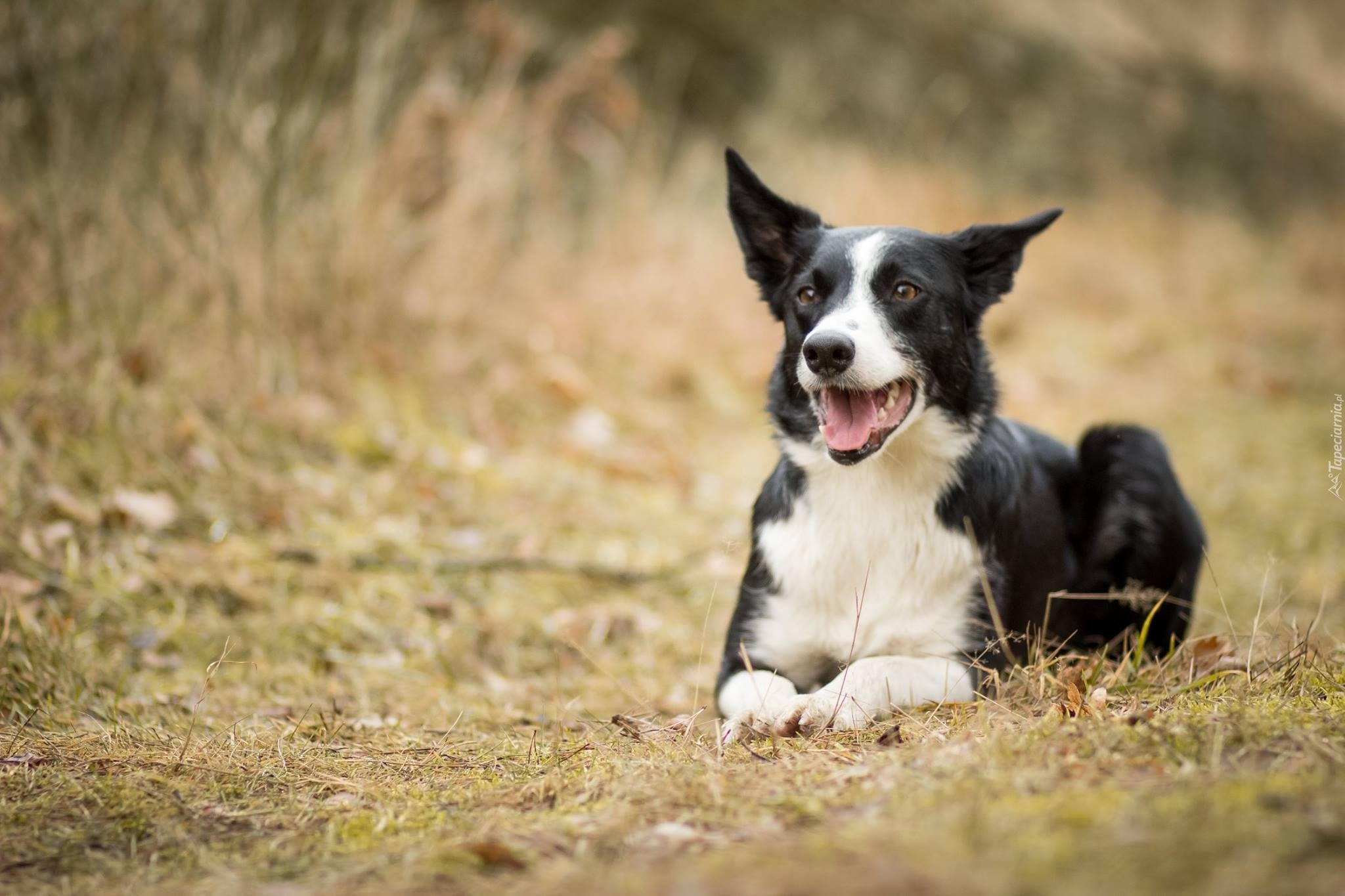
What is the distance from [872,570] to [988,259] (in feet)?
3.17

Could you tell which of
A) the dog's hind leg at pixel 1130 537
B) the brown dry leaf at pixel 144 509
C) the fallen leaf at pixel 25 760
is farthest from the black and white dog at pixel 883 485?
the brown dry leaf at pixel 144 509

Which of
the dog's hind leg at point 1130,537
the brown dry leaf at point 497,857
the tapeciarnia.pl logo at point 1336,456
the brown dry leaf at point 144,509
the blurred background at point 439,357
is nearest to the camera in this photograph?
the brown dry leaf at point 497,857

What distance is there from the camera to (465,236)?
6.10m

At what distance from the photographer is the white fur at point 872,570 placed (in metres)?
2.64

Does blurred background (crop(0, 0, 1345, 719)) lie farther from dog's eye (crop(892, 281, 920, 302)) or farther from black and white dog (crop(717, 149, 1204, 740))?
dog's eye (crop(892, 281, 920, 302))

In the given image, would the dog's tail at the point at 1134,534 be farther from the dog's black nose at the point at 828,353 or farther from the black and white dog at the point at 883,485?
the dog's black nose at the point at 828,353

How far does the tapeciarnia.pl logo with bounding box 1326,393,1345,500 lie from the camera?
5085 millimetres

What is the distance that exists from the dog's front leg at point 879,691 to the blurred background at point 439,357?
0.35m

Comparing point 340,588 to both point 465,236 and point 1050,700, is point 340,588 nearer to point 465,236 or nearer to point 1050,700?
point 1050,700

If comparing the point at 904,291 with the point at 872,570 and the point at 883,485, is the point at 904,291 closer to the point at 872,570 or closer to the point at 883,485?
the point at 883,485

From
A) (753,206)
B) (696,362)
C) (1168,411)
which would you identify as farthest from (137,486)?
(1168,411)

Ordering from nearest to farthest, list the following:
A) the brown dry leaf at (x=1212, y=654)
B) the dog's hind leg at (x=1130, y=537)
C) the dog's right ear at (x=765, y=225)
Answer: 1. the brown dry leaf at (x=1212, y=654)
2. the dog's right ear at (x=765, y=225)
3. the dog's hind leg at (x=1130, y=537)

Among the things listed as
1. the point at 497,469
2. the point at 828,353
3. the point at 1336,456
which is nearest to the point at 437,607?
the point at 497,469

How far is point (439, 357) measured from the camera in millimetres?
5711
